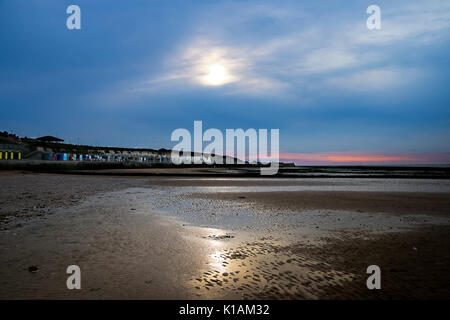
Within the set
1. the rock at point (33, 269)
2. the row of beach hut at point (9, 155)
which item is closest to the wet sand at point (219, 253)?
the rock at point (33, 269)

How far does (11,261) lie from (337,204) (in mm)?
13810

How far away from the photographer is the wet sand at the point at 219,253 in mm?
4453

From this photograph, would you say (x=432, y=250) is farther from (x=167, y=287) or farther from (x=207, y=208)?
(x=207, y=208)

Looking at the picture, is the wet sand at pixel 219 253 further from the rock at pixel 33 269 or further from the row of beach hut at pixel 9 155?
the row of beach hut at pixel 9 155

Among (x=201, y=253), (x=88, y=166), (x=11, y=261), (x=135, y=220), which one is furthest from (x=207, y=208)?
(x=88, y=166)

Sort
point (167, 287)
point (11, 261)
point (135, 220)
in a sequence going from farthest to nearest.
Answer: point (135, 220)
point (11, 261)
point (167, 287)

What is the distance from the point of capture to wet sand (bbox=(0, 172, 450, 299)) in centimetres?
445

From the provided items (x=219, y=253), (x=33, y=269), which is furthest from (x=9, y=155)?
(x=219, y=253)

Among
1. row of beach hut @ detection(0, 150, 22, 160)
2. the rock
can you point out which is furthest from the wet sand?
row of beach hut @ detection(0, 150, 22, 160)

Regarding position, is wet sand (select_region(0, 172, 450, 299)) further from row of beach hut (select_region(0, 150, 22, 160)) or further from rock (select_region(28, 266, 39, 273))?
row of beach hut (select_region(0, 150, 22, 160))

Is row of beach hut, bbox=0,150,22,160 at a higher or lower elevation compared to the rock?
higher

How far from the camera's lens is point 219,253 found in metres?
6.30
